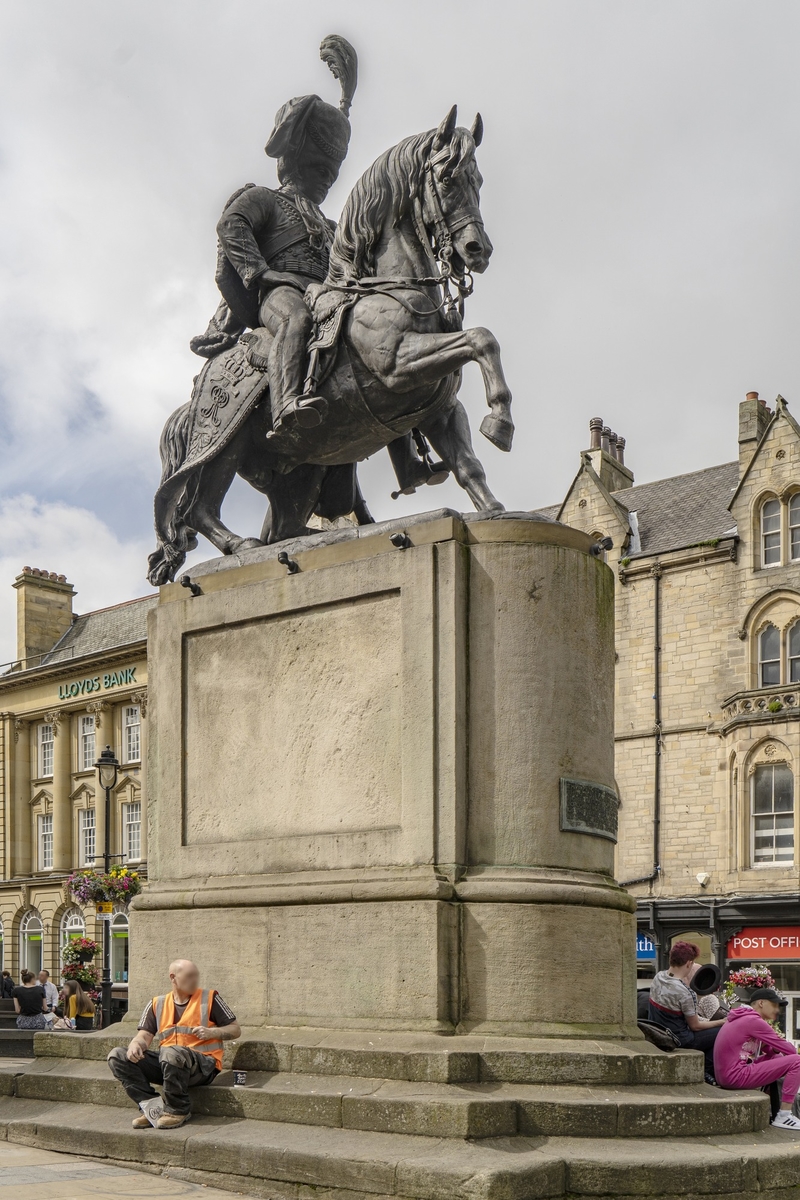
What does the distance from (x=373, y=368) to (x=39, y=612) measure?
56930 millimetres

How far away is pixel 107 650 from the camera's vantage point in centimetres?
5584

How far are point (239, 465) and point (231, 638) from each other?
1688 millimetres

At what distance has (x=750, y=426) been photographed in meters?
40.7

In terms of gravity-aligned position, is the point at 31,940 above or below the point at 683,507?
below

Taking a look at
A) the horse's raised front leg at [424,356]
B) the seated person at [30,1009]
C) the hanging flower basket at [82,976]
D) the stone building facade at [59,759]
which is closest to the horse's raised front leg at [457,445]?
the horse's raised front leg at [424,356]

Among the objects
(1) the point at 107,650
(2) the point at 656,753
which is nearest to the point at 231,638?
(2) the point at 656,753

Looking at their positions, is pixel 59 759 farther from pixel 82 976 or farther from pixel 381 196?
pixel 381 196

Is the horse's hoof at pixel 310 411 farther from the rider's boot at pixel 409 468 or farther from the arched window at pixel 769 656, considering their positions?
the arched window at pixel 769 656

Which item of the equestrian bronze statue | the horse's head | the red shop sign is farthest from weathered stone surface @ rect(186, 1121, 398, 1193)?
the red shop sign

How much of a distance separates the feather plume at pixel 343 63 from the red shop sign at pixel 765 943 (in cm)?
2986

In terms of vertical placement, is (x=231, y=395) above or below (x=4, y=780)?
above

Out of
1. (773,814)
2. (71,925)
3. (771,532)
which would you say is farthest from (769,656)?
(71,925)

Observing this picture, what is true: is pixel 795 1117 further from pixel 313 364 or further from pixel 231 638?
pixel 313 364

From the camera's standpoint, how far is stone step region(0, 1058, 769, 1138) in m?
6.49
